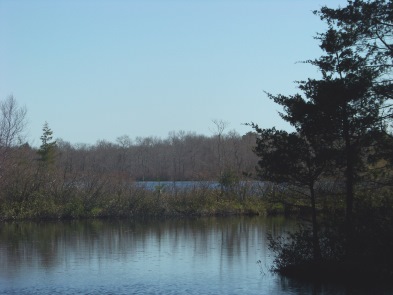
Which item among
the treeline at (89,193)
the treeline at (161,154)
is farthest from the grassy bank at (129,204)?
the treeline at (161,154)

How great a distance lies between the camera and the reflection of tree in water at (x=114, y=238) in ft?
70.8

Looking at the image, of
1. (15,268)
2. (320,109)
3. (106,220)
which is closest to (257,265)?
(320,109)

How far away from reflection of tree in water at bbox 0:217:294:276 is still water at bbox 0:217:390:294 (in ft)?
0.12

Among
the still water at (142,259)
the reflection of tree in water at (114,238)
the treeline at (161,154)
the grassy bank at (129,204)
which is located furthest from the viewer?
the treeline at (161,154)

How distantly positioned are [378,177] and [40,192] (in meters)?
25.9

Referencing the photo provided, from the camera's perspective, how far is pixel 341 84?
1570cm

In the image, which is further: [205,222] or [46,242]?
[205,222]

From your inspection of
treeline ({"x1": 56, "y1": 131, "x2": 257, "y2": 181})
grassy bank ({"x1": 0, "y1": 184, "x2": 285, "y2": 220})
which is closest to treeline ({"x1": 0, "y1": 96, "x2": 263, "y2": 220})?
grassy bank ({"x1": 0, "y1": 184, "x2": 285, "y2": 220})

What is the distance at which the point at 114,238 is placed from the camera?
26859 mm

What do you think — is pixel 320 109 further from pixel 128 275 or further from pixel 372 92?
pixel 128 275

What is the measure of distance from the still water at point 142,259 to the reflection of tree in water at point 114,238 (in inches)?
1.4

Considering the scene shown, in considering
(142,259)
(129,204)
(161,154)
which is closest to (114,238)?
(142,259)

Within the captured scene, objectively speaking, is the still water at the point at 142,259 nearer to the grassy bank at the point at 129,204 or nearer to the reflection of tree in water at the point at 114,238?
the reflection of tree in water at the point at 114,238

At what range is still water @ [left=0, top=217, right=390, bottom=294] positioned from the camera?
51.1 feet
